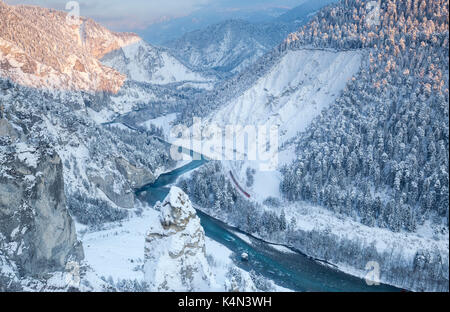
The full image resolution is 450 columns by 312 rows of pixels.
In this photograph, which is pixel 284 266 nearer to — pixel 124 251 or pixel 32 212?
pixel 124 251

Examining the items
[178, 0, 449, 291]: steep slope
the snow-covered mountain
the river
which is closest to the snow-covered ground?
the river

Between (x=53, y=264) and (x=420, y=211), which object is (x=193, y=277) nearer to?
(x=53, y=264)

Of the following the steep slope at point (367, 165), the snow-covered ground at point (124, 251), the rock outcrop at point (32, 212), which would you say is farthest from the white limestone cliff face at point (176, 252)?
the steep slope at point (367, 165)

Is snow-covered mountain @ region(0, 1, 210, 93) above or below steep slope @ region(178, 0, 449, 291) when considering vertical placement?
above

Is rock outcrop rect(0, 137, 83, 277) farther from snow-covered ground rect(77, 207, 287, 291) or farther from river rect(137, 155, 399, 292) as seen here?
river rect(137, 155, 399, 292)

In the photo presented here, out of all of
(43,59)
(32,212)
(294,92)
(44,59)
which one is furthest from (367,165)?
(43,59)

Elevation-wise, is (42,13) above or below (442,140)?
above

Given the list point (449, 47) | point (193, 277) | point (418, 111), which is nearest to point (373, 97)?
point (418, 111)
